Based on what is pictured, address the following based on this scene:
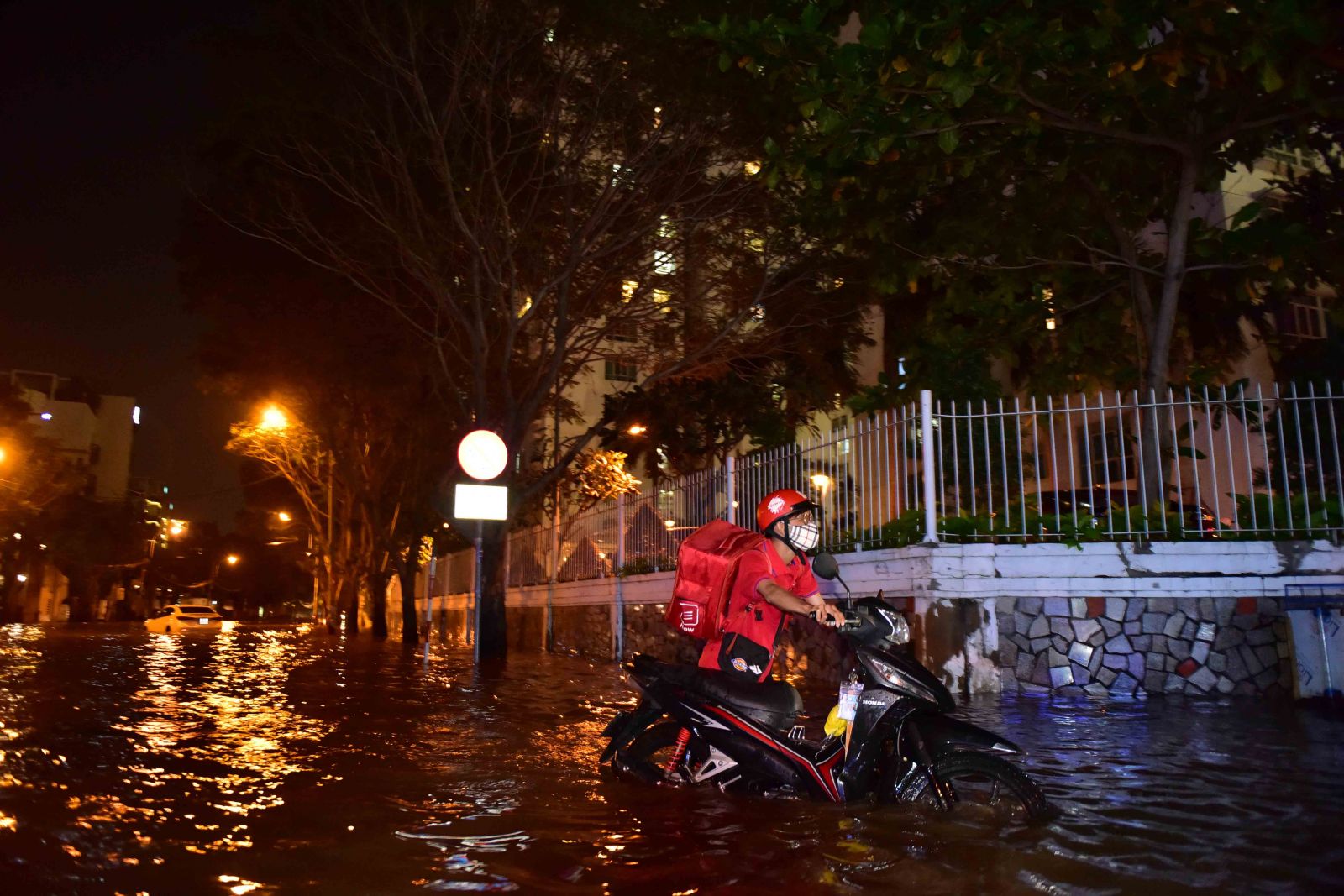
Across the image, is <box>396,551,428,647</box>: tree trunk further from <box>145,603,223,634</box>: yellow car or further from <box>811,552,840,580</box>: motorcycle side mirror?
<box>811,552,840,580</box>: motorcycle side mirror

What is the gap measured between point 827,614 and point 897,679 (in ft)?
1.37

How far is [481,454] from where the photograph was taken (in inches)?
470

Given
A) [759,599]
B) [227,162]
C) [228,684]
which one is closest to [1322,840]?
[759,599]

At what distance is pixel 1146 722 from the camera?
7996mm

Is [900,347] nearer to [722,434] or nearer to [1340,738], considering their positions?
[722,434]

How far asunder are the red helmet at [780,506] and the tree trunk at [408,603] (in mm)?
22328

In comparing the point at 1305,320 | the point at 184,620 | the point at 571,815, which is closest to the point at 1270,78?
the point at 571,815

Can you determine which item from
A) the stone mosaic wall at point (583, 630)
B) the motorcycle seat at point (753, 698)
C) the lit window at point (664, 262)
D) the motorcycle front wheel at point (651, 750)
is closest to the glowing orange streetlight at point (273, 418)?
the stone mosaic wall at point (583, 630)

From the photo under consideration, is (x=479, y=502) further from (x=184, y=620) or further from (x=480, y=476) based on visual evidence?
(x=184, y=620)

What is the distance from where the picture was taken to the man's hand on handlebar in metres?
4.66

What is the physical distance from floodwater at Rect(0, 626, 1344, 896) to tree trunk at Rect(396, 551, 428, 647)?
19.4 metres

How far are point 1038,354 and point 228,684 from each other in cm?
1150

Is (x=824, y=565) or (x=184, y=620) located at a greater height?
(x=824, y=565)

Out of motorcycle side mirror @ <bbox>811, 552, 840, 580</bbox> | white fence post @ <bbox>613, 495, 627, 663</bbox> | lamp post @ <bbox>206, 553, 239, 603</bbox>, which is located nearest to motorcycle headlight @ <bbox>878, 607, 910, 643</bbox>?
motorcycle side mirror @ <bbox>811, 552, 840, 580</bbox>
